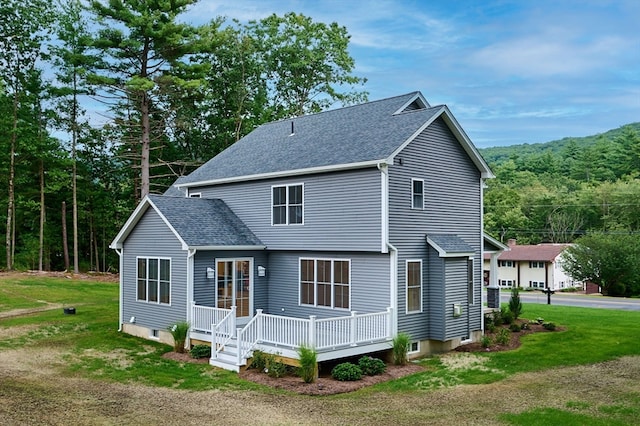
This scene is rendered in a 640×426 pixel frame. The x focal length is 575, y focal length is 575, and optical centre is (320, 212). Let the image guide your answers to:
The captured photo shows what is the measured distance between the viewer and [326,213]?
17203 millimetres

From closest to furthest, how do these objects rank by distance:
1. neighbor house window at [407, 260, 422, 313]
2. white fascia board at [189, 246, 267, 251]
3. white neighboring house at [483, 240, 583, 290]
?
neighbor house window at [407, 260, 422, 313] → white fascia board at [189, 246, 267, 251] → white neighboring house at [483, 240, 583, 290]

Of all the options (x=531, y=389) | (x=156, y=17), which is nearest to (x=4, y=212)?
(x=156, y=17)

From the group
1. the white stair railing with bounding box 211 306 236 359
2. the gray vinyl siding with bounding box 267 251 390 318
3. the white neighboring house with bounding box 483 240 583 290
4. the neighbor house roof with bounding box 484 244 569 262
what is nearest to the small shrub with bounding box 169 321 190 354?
the white stair railing with bounding box 211 306 236 359

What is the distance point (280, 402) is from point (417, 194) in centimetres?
770

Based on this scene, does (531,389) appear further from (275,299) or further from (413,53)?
(413,53)

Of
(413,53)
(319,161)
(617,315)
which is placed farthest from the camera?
(413,53)

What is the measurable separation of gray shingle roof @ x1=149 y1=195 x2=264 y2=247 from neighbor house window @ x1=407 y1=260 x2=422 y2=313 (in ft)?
17.2

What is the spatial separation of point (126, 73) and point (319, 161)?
22398mm

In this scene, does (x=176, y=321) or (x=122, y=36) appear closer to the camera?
(x=176, y=321)

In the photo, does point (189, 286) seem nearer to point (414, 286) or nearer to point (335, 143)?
point (335, 143)

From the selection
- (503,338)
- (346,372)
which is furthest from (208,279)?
(503,338)

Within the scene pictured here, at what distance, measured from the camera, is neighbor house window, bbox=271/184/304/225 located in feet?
59.4

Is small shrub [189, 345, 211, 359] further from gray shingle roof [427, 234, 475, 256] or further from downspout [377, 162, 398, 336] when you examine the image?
gray shingle roof [427, 234, 475, 256]

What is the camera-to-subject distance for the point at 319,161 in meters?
17.4
